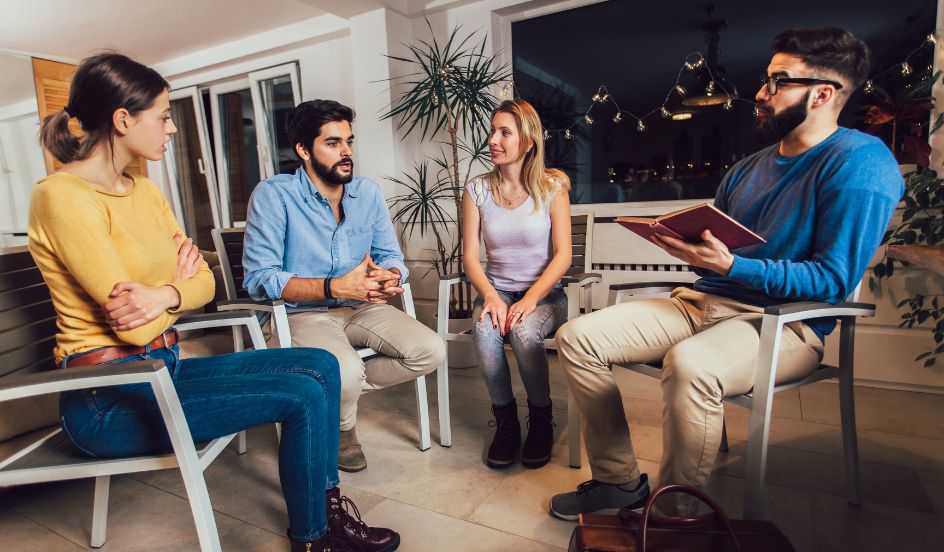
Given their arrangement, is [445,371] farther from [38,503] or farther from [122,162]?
[38,503]

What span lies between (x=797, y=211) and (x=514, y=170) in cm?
102

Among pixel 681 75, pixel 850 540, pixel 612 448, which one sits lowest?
pixel 850 540

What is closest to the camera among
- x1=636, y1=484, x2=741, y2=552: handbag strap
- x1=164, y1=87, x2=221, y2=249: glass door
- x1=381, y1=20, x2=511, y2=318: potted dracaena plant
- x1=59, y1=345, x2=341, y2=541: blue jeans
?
x1=636, y1=484, x2=741, y2=552: handbag strap

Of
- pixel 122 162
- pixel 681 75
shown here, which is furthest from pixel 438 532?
pixel 681 75

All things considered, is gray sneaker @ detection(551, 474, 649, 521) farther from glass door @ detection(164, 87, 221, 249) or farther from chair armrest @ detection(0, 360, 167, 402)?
glass door @ detection(164, 87, 221, 249)

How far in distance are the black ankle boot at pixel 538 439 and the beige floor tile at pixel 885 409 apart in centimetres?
113

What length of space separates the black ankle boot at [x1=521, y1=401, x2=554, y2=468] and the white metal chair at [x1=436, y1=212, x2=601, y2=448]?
3.3 inches

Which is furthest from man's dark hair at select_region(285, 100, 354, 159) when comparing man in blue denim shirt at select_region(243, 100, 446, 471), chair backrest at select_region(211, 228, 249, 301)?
chair backrest at select_region(211, 228, 249, 301)

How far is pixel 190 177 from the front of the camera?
5.63m

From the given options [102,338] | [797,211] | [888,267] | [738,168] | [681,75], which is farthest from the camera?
[681,75]

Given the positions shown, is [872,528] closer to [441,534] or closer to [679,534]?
[679,534]

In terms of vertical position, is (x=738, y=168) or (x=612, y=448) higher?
(x=738, y=168)

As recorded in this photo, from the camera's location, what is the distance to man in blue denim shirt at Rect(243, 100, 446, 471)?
1.84 meters

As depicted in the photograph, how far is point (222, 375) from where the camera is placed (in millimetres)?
1420
